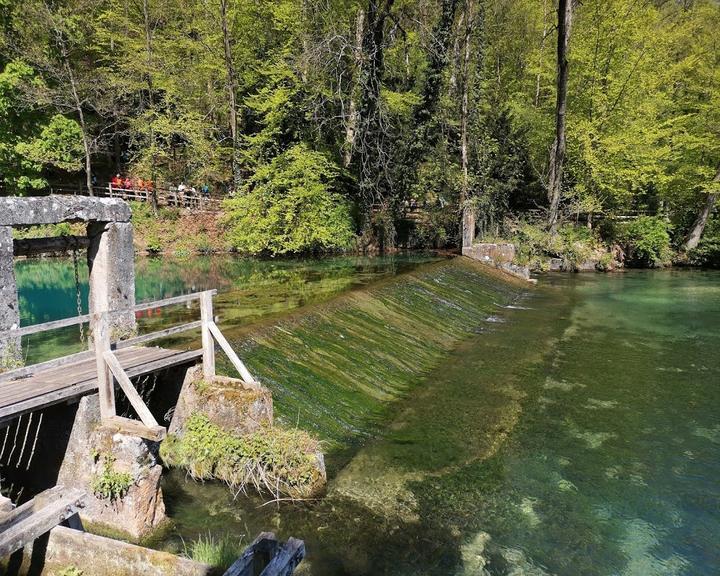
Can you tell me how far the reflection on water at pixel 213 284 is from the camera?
1431 centimetres

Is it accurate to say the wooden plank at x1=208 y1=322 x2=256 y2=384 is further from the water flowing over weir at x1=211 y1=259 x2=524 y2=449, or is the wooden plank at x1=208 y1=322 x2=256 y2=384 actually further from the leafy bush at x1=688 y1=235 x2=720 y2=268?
the leafy bush at x1=688 y1=235 x2=720 y2=268

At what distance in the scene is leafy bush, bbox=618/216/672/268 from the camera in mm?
29766

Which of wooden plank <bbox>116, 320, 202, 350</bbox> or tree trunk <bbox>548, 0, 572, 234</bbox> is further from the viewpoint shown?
tree trunk <bbox>548, 0, 572, 234</bbox>

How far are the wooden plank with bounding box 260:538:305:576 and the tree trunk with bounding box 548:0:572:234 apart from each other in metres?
21.9

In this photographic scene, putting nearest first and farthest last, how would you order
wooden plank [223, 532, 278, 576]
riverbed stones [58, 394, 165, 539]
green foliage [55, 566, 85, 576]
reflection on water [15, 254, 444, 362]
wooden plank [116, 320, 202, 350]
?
wooden plank [223, 532, 278, 576]
green foliage [55, 566, 85, 576]
riverbed stones [58, 394, 165, 539]
wooden plank [116, 320, 202, 350]
reflection on water [15, 254, 444, 362]

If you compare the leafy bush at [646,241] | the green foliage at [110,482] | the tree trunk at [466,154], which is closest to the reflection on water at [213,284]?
the tree trunk at [466,154]

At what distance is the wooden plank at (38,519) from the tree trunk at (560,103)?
2214cm

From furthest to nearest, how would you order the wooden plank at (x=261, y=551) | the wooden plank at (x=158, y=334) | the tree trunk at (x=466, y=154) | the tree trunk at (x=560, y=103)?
1. the tree trunk at (x=466, y=154)
2. the tree trunk at (x=560, y=103)
3. the wooden plank at (x=158, y=334)
4. the wooden plank at (x=261, y=551)

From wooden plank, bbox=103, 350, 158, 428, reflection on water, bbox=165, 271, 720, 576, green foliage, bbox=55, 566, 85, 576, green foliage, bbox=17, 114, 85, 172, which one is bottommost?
reflection on water, bbox=165, 271, 720, 576

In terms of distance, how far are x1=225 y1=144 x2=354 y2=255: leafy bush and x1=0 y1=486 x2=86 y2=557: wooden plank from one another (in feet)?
74.4

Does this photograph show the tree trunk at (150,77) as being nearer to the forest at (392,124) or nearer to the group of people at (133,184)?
the forest at (392,124)

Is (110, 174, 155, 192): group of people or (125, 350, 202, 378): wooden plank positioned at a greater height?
(110, 174, 155, 192): group of people

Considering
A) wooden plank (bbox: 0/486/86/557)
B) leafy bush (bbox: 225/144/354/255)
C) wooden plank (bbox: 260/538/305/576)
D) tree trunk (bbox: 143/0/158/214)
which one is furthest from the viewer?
tree trunk (bbox: 143/0/158/214)

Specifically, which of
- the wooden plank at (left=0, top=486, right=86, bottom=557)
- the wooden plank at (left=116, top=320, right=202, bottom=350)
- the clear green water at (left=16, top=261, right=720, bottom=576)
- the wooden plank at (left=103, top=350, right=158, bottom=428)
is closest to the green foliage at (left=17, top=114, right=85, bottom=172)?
the clear green water at (left=16, top=261, right=720, bottom=576)
